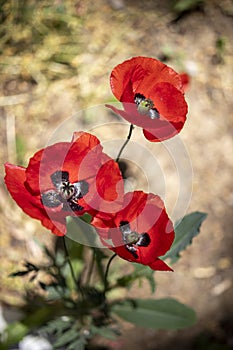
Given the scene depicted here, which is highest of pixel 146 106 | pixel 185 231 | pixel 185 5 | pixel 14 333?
pixel 185 5

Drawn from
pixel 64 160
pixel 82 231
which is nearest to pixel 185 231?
pixel 82 231

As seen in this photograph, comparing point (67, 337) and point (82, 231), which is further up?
point (82, 231)

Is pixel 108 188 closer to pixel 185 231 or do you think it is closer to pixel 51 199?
pixel 51 199

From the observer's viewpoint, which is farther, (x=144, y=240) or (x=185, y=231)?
(x=185, y=231)

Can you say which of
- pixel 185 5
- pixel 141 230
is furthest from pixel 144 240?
pixel 185 5

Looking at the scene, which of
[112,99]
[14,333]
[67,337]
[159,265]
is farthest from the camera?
[112,99]

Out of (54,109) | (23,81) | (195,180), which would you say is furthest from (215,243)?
(23,81)

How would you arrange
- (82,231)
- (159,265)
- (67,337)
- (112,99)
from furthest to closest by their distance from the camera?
(112,99) < (67,337) < (82,231) < (159,265)

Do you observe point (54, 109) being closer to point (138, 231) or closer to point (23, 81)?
point (23, 81)
